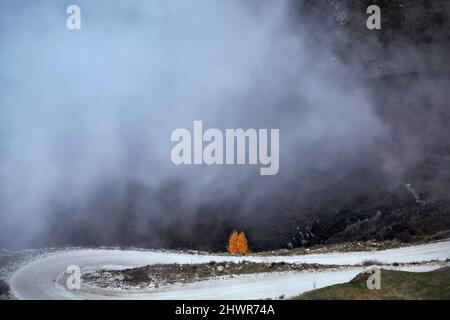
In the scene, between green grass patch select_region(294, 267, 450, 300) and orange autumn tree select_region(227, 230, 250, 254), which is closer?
green grass patch select_region(294, 267, 450, 300)

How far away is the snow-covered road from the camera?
23.8 metres

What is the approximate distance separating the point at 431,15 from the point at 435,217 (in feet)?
93.8

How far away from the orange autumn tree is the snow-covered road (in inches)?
556

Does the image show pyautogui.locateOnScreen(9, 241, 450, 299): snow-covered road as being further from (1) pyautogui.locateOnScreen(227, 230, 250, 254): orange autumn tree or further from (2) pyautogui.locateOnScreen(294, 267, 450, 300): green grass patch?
(1) pyautogui.locateOnScreen(227, 230, 250, 254): orange autumn tree

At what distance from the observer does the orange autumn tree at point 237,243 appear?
4642cm

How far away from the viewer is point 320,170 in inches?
1945

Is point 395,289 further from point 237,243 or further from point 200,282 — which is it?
point 237,243

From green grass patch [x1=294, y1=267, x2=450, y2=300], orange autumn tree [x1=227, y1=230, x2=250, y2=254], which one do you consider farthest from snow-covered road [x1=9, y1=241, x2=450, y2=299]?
orange autumn tree [x1=227, y1=230, x2=250, y2=254]

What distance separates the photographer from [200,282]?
25.8m

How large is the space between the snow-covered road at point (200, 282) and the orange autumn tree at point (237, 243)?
556 inches

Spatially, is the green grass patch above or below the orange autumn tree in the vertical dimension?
above

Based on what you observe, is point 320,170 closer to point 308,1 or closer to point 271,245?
point 271,245

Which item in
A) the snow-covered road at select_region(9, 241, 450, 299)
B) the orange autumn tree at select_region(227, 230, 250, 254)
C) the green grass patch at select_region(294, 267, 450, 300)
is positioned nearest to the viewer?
the green grass patch at select_region(294, 267, 450, 300)

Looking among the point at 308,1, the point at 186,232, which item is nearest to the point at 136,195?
the point at 186,232
